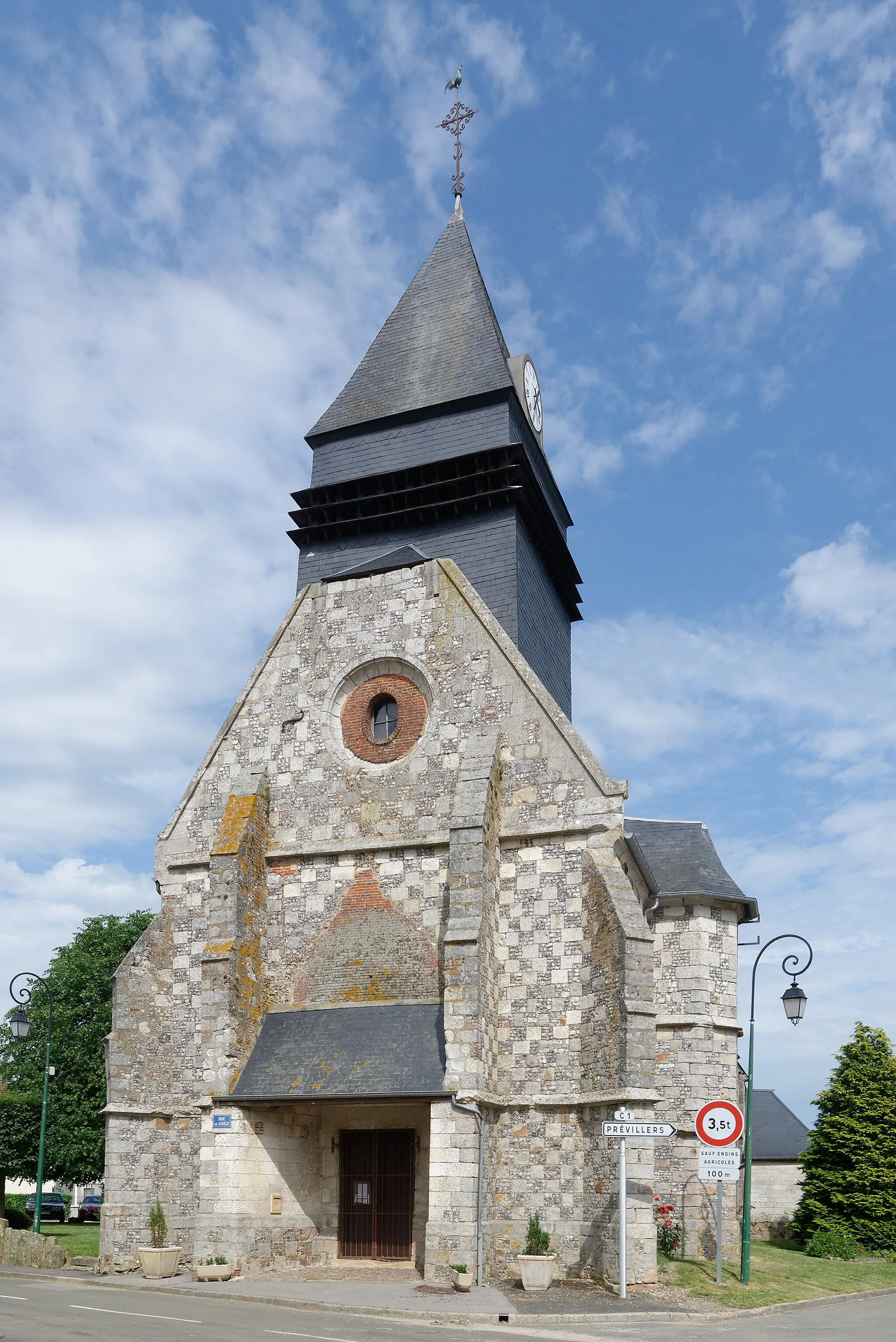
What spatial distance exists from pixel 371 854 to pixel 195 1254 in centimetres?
612

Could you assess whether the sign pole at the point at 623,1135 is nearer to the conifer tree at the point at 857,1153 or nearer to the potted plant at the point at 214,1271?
the potted plant at the point at 214,1271

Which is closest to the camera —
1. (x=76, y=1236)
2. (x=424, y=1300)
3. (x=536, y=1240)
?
(x=424, y=1300)

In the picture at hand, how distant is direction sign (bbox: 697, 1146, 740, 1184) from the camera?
49.0 ft

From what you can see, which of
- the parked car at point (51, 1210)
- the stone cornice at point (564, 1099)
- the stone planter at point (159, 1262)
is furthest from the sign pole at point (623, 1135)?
the parked car at point (51, 1210)

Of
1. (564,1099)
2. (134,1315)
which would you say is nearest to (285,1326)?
(134,1315)

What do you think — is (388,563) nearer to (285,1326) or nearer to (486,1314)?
(486,1314)

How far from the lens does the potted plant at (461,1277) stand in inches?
569

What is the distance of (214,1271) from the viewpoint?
51.2 ft

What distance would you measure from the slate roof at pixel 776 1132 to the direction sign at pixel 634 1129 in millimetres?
15280

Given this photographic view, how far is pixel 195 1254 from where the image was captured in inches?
629

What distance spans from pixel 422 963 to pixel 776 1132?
18.3 metres

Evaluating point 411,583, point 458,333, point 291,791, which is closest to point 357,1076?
point 291,791

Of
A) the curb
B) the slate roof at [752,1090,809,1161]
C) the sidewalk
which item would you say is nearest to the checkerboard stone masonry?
the sidewalk

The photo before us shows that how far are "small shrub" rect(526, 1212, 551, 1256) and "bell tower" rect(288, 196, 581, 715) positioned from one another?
29.2ft
